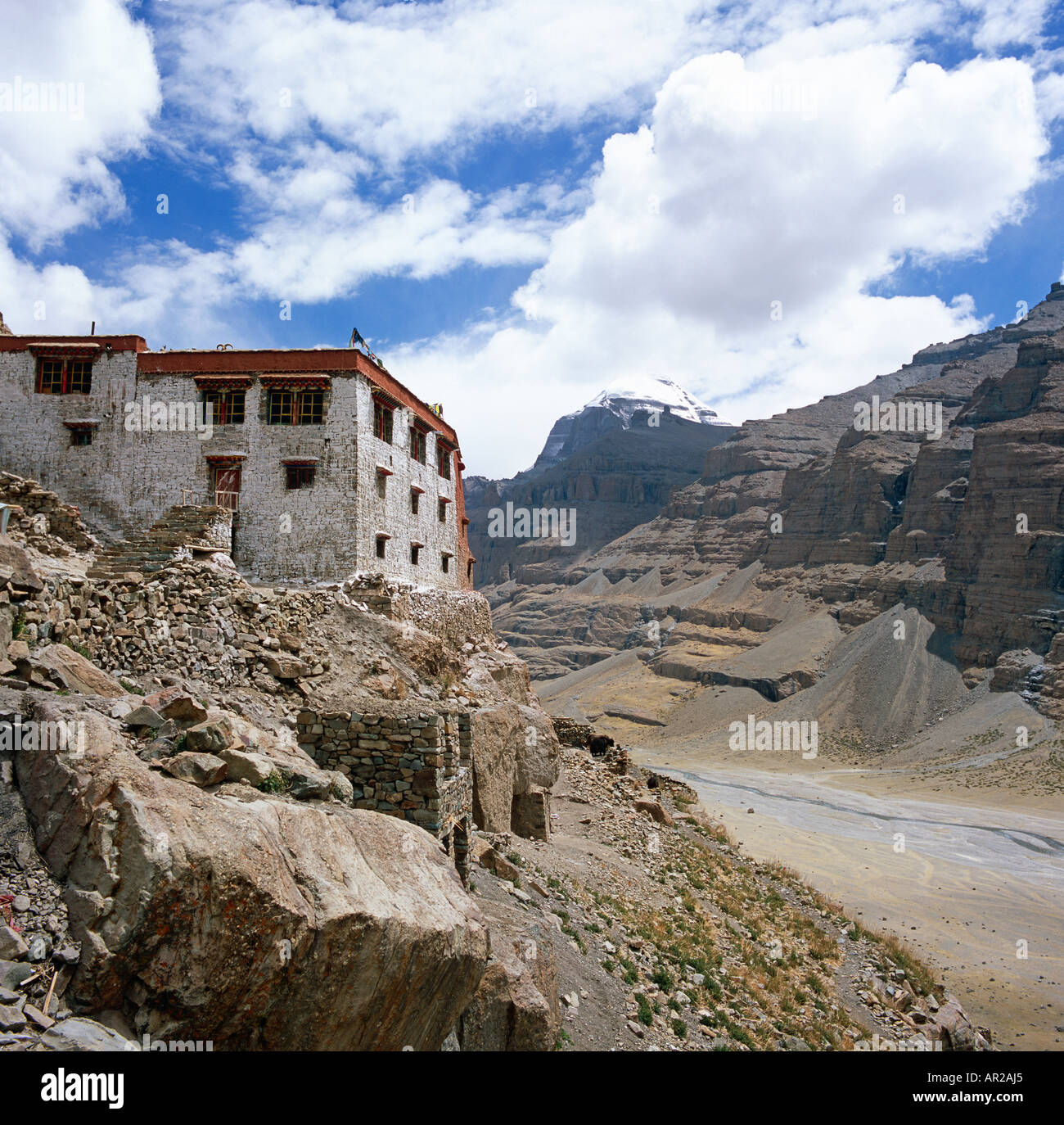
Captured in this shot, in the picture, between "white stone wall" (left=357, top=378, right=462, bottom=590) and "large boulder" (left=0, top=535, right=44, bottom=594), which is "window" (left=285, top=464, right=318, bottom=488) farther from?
"large boulder" (left=0, top=535, right=44, bottom=594)

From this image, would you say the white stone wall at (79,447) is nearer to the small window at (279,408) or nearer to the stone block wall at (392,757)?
the small window at (279,408)

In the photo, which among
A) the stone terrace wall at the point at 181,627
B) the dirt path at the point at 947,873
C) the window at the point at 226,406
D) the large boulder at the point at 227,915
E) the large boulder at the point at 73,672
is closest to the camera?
the large boulder at the point at 227,915

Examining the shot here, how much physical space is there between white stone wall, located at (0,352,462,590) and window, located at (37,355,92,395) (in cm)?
25

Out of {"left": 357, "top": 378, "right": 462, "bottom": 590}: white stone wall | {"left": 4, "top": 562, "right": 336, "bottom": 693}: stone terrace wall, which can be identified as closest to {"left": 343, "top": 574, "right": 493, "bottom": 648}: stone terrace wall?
{"left": 357, "top": 378, "right": 462, "bottom": 590}: white stone wall

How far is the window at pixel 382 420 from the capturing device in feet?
80.0

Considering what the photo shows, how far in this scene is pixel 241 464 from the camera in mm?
23203

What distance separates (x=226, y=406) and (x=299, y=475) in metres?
3.25

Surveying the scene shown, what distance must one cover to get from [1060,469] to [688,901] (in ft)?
371

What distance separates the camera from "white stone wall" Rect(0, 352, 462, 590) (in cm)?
2270

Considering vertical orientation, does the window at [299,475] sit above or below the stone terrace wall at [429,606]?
above

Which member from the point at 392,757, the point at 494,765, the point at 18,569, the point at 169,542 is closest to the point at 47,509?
the point at 169,542

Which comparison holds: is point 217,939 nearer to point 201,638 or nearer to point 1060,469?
point 201,638

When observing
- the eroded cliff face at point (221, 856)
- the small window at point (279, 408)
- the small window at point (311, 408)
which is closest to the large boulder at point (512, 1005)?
the eroded cliff face at point (221, 856)

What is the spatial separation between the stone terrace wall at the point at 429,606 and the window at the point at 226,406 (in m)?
6.34
